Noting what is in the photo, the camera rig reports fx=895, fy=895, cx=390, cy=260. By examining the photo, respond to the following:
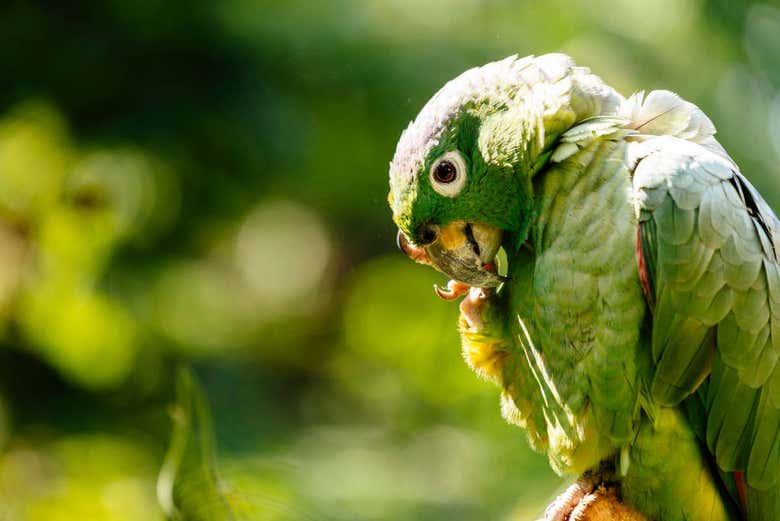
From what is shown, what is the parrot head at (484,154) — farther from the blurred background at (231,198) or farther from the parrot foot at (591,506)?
the blurred background at (231,198)

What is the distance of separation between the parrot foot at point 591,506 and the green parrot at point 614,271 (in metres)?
0.01

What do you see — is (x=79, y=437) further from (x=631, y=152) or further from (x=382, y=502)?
(x=631, y=152)

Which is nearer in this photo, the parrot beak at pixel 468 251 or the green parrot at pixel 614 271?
the green parrot at pixel 614 271

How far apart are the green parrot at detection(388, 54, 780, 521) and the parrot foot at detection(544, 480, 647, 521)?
0.04 ft

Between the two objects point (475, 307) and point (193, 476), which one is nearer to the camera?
point (193, 476)

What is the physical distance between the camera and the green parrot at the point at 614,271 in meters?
2.45

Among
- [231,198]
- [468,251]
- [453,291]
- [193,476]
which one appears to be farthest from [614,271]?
[231,198]

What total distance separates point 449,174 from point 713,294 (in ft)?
2.67

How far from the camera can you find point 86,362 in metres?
5.77

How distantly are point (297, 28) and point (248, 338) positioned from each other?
2369mm

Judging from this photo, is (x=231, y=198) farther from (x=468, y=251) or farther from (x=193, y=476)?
(x=193, y=476)

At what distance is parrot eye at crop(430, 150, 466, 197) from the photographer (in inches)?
104

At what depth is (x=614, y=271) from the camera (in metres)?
Result: 2.44

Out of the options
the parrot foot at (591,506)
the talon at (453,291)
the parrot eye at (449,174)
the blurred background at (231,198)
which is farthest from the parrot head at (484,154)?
the blurred background at (231,198)
